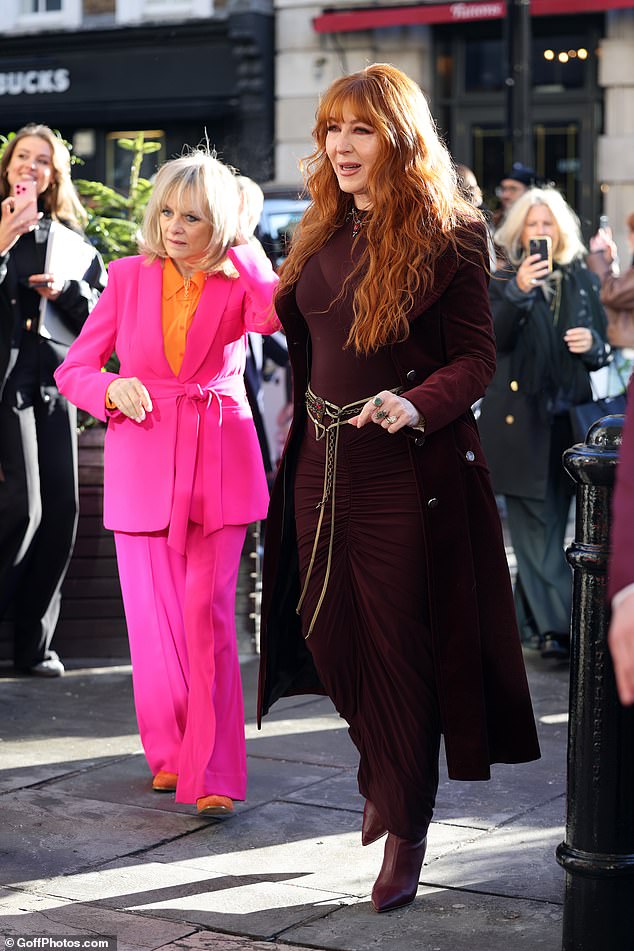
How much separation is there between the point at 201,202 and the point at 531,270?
2.25m

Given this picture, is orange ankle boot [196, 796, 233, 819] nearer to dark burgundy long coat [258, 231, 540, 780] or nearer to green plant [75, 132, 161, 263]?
dark burgundy long coat [258, 231, 540, 780]

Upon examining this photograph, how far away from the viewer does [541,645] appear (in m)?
7.17

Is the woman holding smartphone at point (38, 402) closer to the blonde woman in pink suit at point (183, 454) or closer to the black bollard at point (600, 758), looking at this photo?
the blonde woman in pink suit at point (183, 454)

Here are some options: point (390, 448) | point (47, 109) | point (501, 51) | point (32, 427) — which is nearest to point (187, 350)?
point (390, 448)

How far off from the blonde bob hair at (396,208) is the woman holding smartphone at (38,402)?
9.15 ft

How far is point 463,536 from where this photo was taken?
3.88 metres

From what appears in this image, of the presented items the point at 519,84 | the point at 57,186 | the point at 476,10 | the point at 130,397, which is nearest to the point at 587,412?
the point at 57,186

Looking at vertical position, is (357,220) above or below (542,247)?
below

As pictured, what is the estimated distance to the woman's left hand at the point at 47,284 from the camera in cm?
646

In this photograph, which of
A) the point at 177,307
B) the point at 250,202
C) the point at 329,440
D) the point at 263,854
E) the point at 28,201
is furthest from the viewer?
the point at 250,202

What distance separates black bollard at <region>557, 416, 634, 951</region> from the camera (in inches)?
131

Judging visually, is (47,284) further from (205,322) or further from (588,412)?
(588,412)

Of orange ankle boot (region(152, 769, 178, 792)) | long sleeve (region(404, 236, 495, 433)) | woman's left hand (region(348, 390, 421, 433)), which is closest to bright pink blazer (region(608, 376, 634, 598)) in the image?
woman's left hand (region(348, 390, 421, 433))

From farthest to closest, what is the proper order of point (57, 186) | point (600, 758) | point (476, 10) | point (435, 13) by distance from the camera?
point (435, 13), point (476, 10), point (57, 186), point (600, 758)
